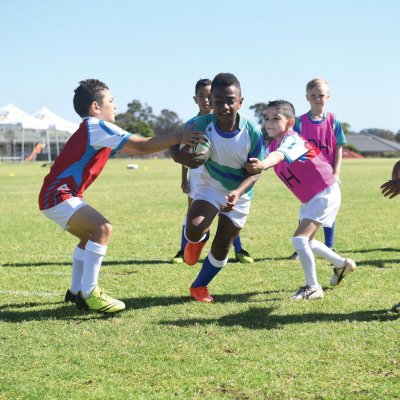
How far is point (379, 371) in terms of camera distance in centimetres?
381

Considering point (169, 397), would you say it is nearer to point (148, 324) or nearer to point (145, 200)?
point (148, 324)

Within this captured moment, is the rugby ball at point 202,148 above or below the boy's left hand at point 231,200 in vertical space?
above

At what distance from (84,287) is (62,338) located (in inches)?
33.9

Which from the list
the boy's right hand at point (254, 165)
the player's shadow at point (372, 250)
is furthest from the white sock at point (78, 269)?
the player's shadow at point (372, 250)

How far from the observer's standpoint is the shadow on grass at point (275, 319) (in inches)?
195

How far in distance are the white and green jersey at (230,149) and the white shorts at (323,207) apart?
0.73m

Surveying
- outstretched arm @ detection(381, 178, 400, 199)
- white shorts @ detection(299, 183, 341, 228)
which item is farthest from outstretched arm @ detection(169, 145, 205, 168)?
outstretched arm @ detection(381, 178, 400, 199)

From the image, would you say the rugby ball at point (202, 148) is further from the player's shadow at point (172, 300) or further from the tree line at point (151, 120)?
the tree line at point (151, 120)

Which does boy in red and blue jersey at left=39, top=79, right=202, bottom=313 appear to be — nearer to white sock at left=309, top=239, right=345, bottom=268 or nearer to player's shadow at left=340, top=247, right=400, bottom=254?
white sock at left=309, top=239, right=345, bottom=268

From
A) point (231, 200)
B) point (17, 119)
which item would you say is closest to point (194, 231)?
point (231, 200)

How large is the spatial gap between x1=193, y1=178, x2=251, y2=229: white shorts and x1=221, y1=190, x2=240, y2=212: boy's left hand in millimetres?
361

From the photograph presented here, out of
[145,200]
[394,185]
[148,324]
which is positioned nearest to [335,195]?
[394,185]

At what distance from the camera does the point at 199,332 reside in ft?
15.4

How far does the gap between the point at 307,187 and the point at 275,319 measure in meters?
1.60
